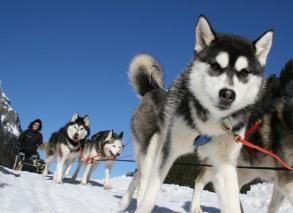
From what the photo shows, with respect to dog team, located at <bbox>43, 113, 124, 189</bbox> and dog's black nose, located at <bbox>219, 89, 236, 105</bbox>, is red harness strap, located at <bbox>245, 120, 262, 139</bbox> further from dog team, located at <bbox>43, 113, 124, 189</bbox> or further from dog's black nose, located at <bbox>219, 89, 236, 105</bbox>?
dog team, located at <bbox>43, 113, 124, 189</bbox>

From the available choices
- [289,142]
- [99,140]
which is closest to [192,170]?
[99,140]

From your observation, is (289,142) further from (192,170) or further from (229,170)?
(192,170)

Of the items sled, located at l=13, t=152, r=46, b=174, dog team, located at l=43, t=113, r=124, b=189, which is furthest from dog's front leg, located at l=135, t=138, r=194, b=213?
sled, located at l=13, t=152, r=46, b=174

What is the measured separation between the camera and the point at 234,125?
304cm

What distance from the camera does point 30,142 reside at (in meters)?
10.7

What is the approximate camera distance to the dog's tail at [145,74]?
16.5ft

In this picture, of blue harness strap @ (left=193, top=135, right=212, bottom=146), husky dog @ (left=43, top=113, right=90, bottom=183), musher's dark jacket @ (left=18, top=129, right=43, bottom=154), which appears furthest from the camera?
musher's dark jacket @ (left=18, top=129, right=43, bottom=154)

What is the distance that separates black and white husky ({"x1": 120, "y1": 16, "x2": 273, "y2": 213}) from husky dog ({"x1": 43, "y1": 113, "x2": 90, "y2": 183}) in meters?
5.21

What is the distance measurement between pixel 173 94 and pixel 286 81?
158 cm

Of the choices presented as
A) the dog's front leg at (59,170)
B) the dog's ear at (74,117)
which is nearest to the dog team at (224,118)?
the dog's front leg at (59,170)

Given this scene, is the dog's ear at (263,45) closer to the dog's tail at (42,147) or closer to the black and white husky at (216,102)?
the black and white husky at (216,102)

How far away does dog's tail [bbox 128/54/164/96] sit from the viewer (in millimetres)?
5016

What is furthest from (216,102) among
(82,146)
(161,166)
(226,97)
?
(82,146)

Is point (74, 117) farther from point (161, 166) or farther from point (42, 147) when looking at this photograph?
point (161, 166)
